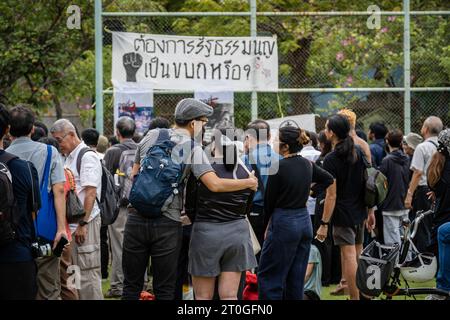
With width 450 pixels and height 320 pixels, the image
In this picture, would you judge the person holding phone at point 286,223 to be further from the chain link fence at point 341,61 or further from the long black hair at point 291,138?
the chain link fence at point 341,61

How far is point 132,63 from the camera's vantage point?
547 inches

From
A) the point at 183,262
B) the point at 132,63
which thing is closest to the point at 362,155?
the point at 183,262

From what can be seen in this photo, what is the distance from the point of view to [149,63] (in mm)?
13898

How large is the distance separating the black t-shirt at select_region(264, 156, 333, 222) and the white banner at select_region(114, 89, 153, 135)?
5414 mm

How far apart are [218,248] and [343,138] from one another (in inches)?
93.1

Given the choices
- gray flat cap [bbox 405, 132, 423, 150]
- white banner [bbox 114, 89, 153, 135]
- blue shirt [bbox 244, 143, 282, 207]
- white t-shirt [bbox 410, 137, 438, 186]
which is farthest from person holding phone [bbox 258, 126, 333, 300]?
white banner [bbox 114, 89, 153, 135]

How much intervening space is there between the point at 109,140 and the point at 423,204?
458cm

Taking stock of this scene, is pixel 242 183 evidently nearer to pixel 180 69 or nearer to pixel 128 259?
pixel 128 259

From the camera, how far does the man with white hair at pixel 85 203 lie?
8953mm

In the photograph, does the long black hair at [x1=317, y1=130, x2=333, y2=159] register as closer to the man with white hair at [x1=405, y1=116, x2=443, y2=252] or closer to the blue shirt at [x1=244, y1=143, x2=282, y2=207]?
the man with white hair at [x1=405, y1=116, x2=443, y2=252]

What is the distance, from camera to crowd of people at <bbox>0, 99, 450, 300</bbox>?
24.7 feet

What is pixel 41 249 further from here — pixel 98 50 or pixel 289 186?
pixel 98 50

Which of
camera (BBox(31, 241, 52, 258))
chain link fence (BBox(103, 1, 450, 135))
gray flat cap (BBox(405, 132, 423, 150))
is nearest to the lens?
camera (BBox(31, 241, 52, 258))
